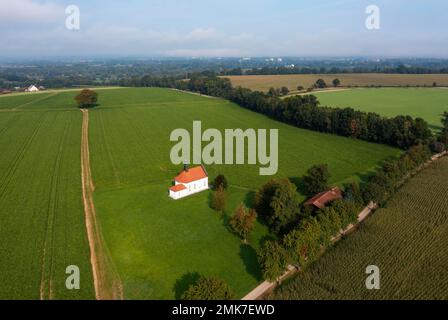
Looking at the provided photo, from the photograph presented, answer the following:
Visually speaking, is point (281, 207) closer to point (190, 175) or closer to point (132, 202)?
point (190, 175)

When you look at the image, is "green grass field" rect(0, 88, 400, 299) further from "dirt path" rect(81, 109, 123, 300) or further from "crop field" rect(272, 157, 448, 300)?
"crop field" rect(272, 157, 448, 300)

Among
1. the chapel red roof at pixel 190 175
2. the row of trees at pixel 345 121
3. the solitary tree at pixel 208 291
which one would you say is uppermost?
the row of trees at pixel 345 121

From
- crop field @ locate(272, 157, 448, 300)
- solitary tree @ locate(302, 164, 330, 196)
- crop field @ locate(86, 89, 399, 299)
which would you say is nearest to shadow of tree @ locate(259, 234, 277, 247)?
crop field @ locate(86, 89, 399, 299)

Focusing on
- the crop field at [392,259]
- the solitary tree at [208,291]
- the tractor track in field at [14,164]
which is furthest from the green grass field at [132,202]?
the crop field at [392,259]

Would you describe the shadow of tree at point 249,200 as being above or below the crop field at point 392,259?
above

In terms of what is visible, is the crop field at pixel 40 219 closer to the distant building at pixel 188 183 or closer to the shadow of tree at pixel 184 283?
the shadow of tree at pixel 184 283

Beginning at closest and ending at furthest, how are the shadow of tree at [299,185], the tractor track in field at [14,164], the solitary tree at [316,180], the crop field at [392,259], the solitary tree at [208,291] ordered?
the solitary tree at [208,291]
the crop field at [392,259]
the solitary tree at [316,180]
the shadow of tree at [299,185]
the tractor track in field at [14,164]
